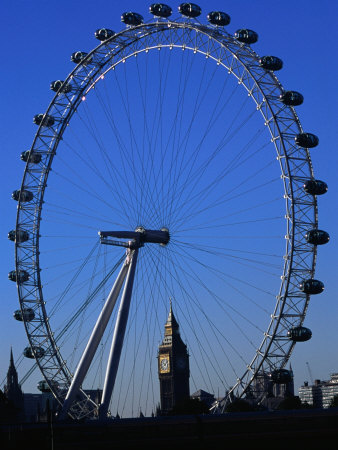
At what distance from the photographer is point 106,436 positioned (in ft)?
194

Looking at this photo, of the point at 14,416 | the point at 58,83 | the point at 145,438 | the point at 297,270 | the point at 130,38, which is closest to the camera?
the point at 145,438

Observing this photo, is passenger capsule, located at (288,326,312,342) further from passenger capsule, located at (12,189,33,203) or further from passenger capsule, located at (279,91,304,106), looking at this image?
passenger capsule, located at (12,189,33,203)

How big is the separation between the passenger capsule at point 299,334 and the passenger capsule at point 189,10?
24.7m

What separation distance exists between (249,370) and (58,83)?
29.7 m

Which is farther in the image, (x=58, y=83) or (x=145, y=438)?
(x=58, y=83)

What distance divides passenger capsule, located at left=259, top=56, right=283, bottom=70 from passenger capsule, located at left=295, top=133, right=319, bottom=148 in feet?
18.4

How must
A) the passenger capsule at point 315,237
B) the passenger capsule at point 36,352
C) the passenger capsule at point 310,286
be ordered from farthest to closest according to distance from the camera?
the passenger capsule at point 36,352
the passenger capsule at point 315,237
the passenger capsule at point 310,286

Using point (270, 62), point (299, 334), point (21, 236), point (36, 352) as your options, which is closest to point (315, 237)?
point (299, 334)

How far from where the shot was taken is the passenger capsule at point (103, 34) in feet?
265

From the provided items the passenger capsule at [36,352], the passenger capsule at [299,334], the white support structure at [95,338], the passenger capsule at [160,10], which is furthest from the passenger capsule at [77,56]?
the passenger capsule at [299,334]

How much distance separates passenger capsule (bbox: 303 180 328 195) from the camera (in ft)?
237

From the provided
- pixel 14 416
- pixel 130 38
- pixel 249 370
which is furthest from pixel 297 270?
pixel 14 416

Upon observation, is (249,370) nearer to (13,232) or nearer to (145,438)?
(145,438)

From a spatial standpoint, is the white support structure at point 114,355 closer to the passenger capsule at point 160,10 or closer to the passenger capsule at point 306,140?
the passenger capsule at point 306,140
